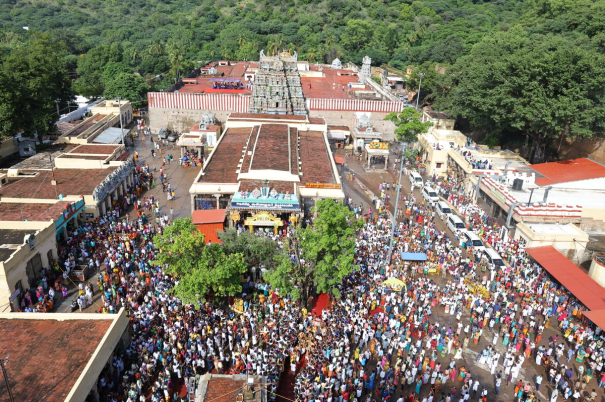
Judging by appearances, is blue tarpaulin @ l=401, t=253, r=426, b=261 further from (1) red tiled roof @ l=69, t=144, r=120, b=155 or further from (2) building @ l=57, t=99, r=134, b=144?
(2) building @ l=57, t=99, r=134, b=144

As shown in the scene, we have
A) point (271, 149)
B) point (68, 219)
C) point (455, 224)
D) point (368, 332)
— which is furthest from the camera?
point (271, 149)

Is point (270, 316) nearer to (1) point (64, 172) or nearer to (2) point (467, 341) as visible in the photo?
(2) point (467, 341)

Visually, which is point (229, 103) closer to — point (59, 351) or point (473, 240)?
point (473, 240)

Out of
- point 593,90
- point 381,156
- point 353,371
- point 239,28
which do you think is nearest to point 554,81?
point 593,90

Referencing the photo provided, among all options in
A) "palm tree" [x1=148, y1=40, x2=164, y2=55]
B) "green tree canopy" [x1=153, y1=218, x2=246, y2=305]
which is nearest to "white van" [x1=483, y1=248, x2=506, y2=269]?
"green tree canopy" [x1=153, y1=218, x2=246, y2=305]

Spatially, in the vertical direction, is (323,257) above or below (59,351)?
above

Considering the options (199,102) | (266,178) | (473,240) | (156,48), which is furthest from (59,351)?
(156,48)
